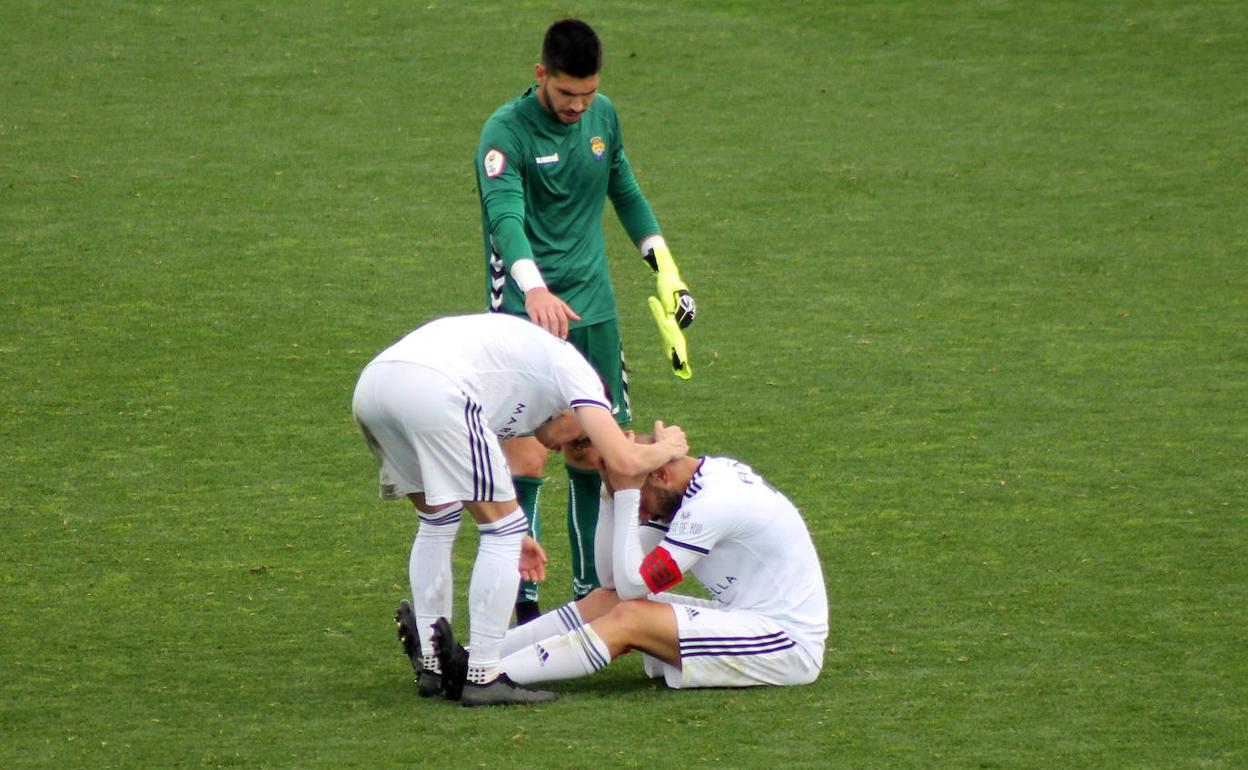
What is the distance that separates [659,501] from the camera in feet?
15.7

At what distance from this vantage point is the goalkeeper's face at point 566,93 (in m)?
4.94

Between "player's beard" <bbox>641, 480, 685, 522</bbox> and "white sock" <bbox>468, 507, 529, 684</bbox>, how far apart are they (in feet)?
1.34

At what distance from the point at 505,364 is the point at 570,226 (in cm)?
94

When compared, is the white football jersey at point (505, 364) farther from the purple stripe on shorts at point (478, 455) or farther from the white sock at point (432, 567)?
the white sock at point (432, 567)

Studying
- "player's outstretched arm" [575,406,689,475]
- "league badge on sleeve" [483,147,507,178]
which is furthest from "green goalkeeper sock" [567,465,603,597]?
"league badge on sleeve" [483,147,507,178]

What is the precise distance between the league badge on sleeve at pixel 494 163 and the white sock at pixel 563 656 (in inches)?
56.6

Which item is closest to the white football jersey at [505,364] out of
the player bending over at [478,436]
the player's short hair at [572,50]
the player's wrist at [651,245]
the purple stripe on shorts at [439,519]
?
the player bending over at [478,436]

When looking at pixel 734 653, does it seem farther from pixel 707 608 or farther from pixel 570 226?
pixel 570 226

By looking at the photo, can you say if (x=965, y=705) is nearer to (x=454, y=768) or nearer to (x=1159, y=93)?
(x=454, y=768)

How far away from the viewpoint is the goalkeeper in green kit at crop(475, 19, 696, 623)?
4957mm

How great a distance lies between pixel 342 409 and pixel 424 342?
129 inches

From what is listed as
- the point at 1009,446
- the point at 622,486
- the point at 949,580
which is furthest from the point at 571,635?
the point at 1009,446

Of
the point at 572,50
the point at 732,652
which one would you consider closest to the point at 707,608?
the point at 732,652

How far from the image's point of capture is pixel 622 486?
15.5 ft
